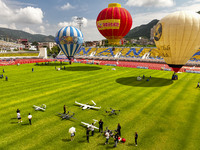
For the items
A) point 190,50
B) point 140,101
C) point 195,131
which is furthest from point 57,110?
point 190,50

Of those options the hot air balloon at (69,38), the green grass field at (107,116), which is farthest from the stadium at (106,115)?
the hot air balloon at (69,38)

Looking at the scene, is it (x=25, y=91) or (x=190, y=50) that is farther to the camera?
(x=190, y=50)

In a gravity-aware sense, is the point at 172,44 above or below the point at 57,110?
above

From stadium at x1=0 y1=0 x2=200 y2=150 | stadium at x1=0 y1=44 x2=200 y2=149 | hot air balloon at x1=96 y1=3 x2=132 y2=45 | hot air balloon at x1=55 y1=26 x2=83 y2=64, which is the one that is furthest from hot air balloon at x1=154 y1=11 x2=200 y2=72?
hot air balloon at x1=55 y1=26 x2=83 y2=64

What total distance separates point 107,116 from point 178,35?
23.0 meters

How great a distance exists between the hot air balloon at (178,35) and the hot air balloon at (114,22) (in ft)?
73.7

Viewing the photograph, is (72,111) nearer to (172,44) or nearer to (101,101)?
(101,101)

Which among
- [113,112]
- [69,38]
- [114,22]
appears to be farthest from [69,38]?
[113,112]

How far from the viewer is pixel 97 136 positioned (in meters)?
14.5

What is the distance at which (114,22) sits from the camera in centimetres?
5212

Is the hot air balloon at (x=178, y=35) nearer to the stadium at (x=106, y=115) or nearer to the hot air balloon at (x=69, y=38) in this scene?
the stadium at (x=106, y=115)

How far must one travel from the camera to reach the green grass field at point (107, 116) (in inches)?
531

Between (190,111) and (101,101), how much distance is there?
12.7m

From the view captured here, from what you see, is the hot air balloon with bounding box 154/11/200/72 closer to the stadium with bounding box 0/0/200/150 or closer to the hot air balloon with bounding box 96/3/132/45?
the stadium with bounding box 0/0/200/150
